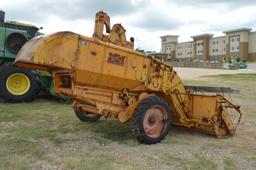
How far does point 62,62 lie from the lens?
6.01 meters

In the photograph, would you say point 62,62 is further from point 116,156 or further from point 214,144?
point 214,144

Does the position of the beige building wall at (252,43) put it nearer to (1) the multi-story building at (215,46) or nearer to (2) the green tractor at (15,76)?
(1) the multi-story building at (215,46)

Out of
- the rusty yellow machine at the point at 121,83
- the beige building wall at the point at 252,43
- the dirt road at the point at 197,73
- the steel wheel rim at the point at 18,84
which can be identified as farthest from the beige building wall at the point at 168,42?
the rusty yellow machine at the point at 121,83

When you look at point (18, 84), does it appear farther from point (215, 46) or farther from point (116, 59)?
point (215, 46)

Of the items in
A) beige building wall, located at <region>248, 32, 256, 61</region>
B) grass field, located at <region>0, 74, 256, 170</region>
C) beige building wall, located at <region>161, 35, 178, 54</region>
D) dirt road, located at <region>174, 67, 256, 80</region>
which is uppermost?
beige building wall, located at <region>161, 35, 178, 54</region>

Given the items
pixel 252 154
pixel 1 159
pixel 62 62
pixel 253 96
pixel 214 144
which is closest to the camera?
pixel 1 159

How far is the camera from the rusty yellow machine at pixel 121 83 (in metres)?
6.04

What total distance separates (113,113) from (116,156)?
102cm

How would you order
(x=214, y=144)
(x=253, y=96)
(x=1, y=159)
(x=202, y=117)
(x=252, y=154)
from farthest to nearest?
(x=253, y=96) < (x=202, y=117) < (x=214, y=144) < (x=252, y=154) < (x=1, y=159)

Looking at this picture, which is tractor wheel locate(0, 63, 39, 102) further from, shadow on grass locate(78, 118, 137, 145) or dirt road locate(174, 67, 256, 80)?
dirt road locate(174, 67, 256, 80)

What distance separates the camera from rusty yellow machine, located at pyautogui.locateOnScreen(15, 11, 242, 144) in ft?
19.8

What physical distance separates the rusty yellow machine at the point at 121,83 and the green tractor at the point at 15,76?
4.25 m

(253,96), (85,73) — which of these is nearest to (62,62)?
(85,73)

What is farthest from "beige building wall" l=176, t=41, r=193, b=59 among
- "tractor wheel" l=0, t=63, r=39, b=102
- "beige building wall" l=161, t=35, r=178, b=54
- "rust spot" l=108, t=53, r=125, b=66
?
"rust spot" l=108, t=53, r=125, b=66
